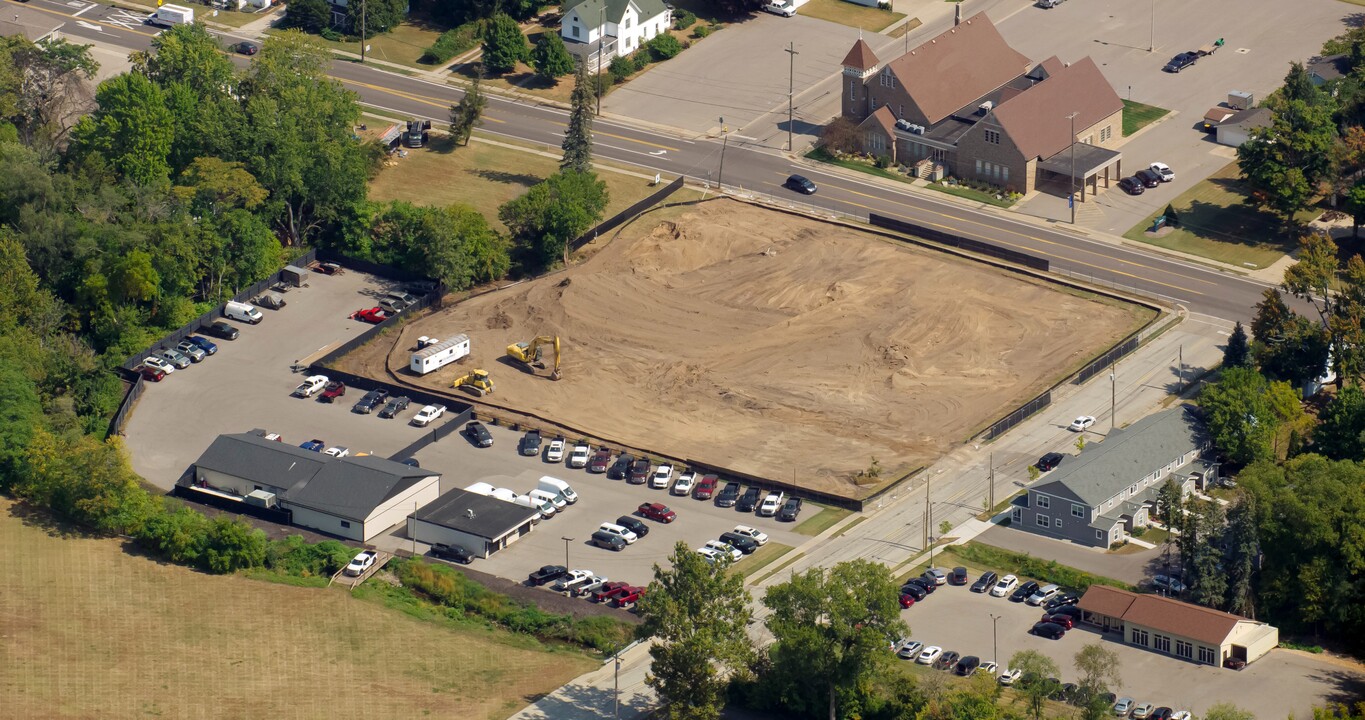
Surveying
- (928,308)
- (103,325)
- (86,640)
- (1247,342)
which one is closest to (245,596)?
(86,640)

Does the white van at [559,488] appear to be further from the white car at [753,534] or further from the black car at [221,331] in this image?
the black car at [221,331]

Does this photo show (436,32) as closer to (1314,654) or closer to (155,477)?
(155,477)

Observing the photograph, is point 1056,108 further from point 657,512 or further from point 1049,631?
point 1049,631

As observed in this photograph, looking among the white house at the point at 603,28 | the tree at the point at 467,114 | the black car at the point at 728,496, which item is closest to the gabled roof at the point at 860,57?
the white house at the point at 603,28

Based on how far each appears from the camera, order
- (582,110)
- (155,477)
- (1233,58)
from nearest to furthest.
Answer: (155,477)
(582,110)
(1233,58)

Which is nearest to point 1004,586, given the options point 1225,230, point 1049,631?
point 1049,631
